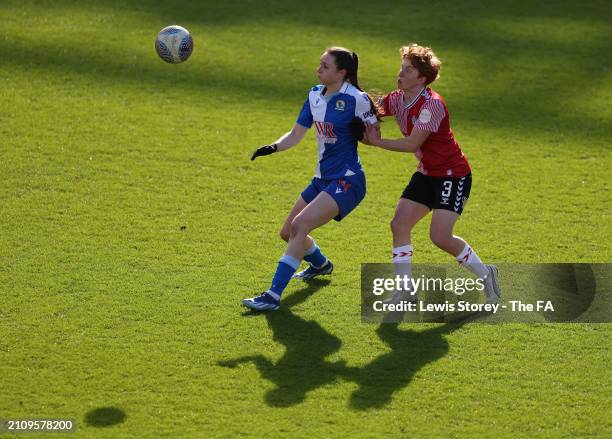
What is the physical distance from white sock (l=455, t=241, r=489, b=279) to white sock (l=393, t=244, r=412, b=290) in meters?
0.39

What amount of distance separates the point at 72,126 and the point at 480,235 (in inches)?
192

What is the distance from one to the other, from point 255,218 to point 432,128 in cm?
251

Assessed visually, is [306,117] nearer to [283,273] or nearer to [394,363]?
[283,273]

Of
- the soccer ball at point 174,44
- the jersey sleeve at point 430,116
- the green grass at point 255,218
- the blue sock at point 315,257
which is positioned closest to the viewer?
the green grass at point 255,218

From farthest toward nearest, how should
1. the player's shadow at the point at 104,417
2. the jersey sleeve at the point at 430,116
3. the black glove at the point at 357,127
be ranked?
the black glove at the point at 357,127 < the jersey sleeve at the point at 430,116 < the player's shadow at the point at 104,417

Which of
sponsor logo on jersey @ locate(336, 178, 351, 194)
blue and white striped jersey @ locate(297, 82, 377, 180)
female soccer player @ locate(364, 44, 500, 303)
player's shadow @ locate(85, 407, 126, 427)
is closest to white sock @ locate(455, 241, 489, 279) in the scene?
female soccer player @ locate(364, 44, 500, 303)

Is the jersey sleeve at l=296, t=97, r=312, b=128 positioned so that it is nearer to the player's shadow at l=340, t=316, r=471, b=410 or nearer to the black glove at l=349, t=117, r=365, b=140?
the black glove at l=349, t=117, r=365, b=140

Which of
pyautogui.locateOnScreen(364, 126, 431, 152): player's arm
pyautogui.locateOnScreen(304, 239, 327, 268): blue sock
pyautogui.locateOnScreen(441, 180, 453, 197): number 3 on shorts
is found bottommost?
pyautogui.locateOnScreen(304, 239, 327, 268): blue sock

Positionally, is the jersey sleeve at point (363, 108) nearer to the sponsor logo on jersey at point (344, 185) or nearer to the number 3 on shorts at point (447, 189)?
the sponsor logo on jersey at point (344, 185)

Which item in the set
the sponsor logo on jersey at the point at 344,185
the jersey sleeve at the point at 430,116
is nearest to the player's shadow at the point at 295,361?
the sponsor logo on jersey at the point at 344,185

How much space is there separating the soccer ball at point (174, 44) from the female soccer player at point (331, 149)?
5.70 feet

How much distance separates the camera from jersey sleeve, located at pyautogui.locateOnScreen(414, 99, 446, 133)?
689 centimetres

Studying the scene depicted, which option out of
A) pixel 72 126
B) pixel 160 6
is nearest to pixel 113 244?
pixel 72 126

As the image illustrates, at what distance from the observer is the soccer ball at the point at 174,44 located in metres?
8.40
